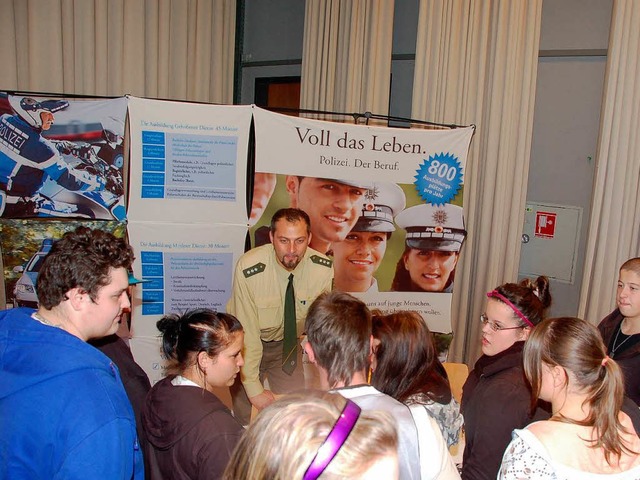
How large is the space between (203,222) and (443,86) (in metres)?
2.23

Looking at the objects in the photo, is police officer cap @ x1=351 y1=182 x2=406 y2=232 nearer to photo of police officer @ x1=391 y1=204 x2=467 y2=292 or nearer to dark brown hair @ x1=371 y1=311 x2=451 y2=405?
photo of police officer @ x1=391 y1=204 x2=467 y2=292

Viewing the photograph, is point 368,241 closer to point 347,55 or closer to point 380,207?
point 380,207

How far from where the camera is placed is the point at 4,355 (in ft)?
→ 4.99

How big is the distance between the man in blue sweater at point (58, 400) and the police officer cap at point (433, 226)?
8.55 feet

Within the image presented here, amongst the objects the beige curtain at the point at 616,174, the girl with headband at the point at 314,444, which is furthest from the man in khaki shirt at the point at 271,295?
the girl with headband at the point at 314,444

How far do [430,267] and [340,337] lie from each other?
233 cm

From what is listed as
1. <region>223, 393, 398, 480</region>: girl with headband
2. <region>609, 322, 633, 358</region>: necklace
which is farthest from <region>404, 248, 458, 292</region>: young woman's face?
<region>223, 393, 398, 480</region>: girl with headband

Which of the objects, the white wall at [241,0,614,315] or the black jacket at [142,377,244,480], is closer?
the black jacket at [142,377,244,480]

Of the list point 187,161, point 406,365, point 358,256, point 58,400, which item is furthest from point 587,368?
point 187,161

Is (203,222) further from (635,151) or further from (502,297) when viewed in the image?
(635,151)

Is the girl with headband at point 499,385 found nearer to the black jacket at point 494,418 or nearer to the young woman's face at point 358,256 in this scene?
the black jacket at point 494,418

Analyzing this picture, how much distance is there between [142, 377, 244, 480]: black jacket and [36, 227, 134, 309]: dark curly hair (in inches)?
14.9

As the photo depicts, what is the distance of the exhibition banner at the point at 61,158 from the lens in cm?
325

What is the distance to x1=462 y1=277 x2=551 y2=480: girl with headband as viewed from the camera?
1877 millimetres
